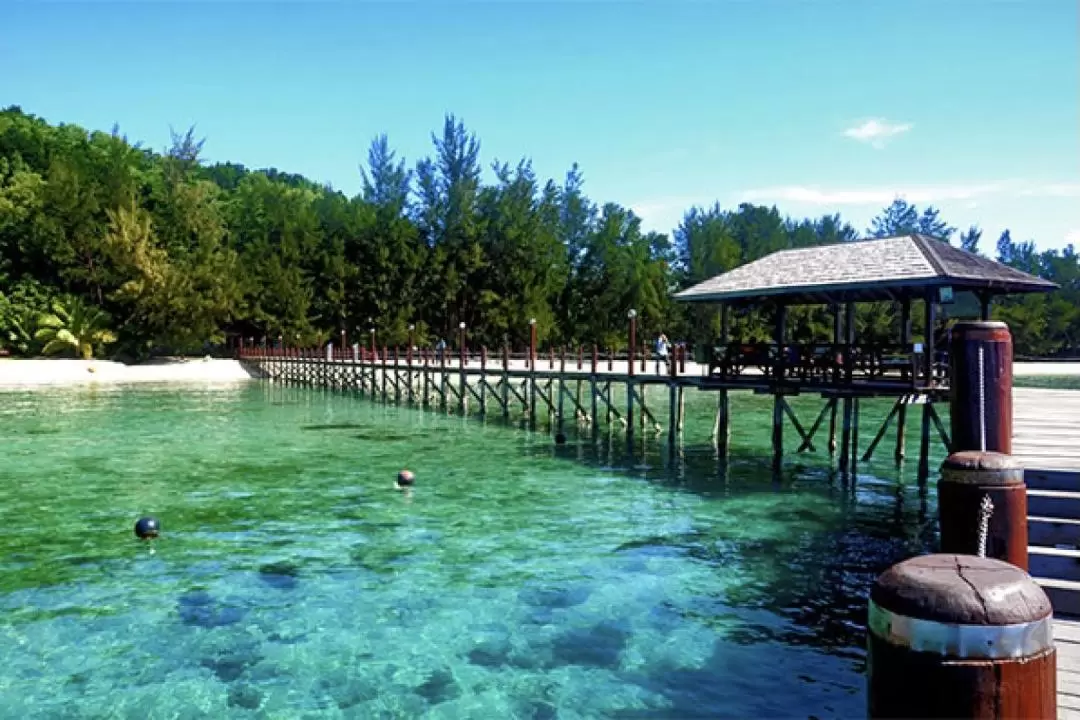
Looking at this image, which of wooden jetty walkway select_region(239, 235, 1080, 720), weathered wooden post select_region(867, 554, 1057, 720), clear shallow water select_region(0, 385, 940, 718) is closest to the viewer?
weathered wooden post select_region(867, 554, 1057, 720)

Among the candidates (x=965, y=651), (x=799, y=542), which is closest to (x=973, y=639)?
(x=965, y=651)

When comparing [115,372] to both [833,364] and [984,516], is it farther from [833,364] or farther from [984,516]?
[984,516]

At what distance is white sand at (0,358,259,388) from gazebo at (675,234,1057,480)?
149ft

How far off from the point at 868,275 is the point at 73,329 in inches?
2119

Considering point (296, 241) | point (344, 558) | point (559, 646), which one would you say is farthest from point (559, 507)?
point (296, 241)

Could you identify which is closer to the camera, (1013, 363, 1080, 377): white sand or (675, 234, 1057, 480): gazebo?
(675, 234, 1057, 480): gazebo

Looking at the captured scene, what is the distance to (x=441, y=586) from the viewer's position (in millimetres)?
10281

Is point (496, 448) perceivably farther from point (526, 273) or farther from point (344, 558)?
point (526, 273)

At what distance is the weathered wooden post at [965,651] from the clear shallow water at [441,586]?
444cm

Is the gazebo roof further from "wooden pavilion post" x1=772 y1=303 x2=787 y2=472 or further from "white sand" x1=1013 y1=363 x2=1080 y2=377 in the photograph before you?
"white sand" x1=1013 y1=363 x2=1080 y2=377

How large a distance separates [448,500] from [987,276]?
39.1 feet

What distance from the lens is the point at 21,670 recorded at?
774cm

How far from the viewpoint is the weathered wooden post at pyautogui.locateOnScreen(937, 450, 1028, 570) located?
5.21 metres

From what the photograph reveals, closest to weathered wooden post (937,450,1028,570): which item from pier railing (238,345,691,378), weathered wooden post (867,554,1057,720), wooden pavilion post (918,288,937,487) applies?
weathered wooden post (867,554,1057,720)
